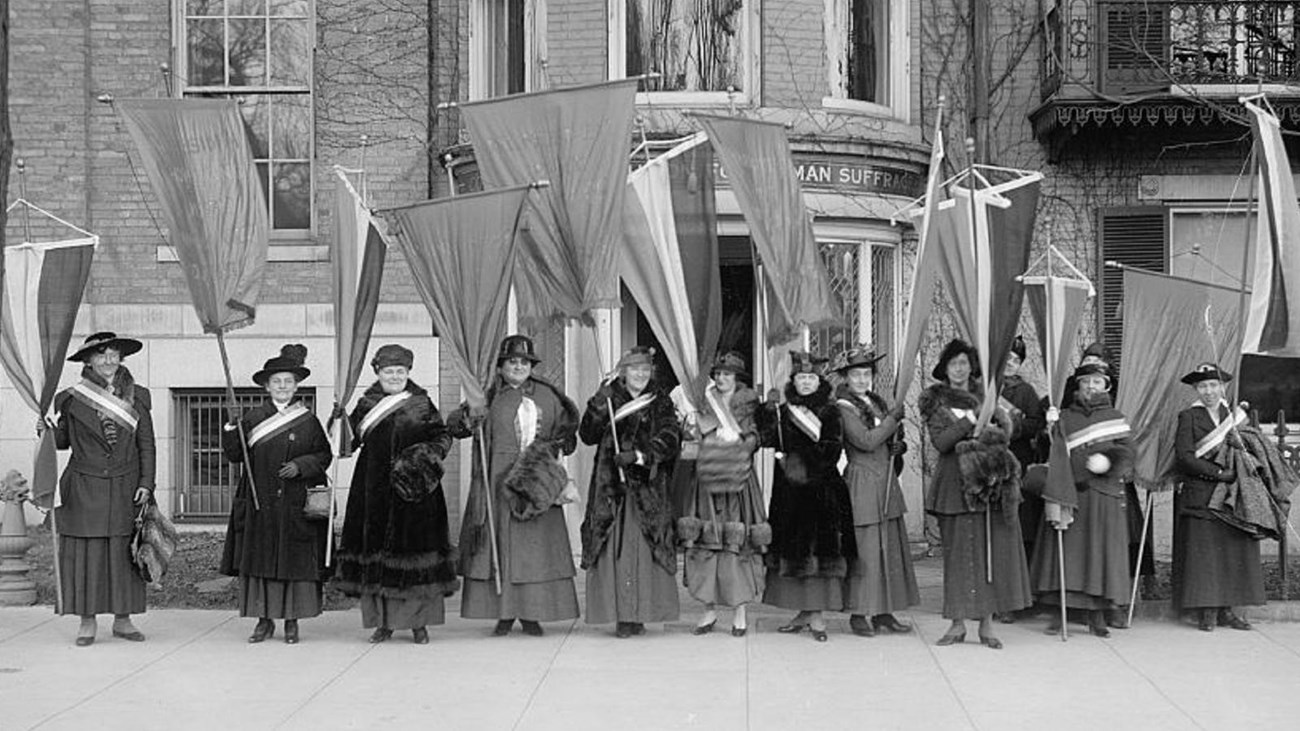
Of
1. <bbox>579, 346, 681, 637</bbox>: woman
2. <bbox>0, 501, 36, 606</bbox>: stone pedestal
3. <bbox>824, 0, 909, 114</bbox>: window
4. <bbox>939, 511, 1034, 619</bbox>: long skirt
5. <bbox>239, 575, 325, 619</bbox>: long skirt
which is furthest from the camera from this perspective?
<bbox>824, 0, 909, 114</bbox>: window

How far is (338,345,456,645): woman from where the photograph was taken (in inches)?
403

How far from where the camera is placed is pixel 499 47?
48.6ft

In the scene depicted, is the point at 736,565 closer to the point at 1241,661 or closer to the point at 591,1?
the point at 1241,661

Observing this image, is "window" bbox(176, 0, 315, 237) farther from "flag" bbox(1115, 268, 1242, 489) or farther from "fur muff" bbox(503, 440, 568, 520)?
"flag" bbox(1115, 268, 1242, 489)

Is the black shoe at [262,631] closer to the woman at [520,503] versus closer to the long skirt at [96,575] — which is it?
the long skirt at [96,575]

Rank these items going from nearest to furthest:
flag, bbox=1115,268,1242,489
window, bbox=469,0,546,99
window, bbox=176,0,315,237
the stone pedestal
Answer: flag, bbox=1115,268,1242,489 → the stone pedestal → window, bbox=469,0,546,99 → window, bbox=176,0,315,237

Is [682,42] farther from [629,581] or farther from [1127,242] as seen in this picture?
[629,581]

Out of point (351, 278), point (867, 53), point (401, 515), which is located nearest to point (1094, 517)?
point (401, 515)

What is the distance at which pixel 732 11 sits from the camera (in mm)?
13906

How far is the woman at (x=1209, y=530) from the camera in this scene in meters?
10.7

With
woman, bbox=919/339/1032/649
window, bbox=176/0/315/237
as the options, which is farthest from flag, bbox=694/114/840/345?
window, bbox=176/0/315/237

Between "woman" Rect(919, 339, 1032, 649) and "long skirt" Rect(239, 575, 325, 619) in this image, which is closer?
"woman" Rect(919, 339, 1032, 649)

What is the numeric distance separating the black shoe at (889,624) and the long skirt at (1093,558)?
925 mm

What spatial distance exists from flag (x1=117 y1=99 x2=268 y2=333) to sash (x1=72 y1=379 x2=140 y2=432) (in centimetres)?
79
